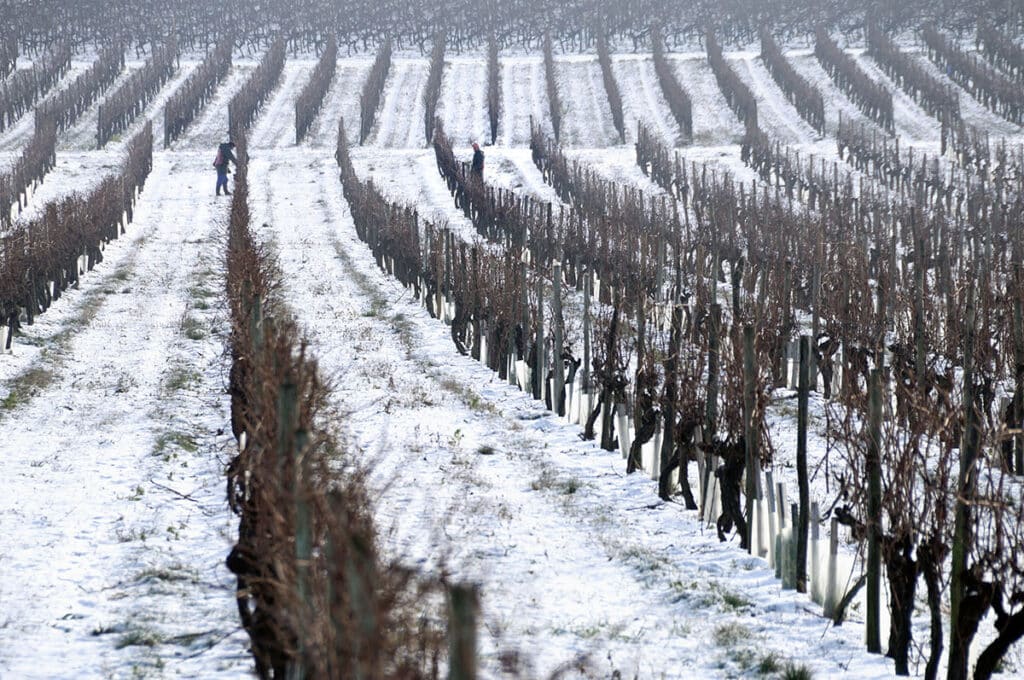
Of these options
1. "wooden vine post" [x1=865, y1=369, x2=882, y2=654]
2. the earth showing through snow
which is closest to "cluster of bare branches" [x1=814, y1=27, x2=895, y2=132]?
the earth showing through snow

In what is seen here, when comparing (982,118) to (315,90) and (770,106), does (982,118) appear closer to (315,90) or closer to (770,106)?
(770,106)

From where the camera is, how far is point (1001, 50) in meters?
48.8

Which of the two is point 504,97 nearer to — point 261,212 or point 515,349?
point 261,212

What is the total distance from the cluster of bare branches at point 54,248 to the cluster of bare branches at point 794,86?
2493 centimetres

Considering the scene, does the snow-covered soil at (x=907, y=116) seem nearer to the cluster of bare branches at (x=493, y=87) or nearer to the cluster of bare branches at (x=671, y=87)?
the cluster of bare branches at (x=671, y=87)

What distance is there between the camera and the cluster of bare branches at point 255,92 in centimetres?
4362

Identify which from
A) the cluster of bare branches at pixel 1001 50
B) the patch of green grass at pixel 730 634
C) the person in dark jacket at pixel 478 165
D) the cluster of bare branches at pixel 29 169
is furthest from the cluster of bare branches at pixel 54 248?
the cluster of bare branches at pixel 1001 50

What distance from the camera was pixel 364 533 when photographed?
5000mm

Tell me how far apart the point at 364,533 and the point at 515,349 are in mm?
10754

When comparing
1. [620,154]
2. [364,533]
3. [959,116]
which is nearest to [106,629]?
[364,533]

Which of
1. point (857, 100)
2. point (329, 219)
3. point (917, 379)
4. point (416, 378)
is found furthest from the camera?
point (857, 100)

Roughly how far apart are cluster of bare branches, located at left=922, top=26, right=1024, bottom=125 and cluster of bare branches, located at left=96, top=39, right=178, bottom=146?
32.0m

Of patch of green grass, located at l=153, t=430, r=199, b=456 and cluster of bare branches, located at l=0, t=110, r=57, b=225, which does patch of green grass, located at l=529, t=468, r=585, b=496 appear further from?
cluster of bare branches, located at l=0, t=110, r=57, b=225

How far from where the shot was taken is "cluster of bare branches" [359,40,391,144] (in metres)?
43.4
